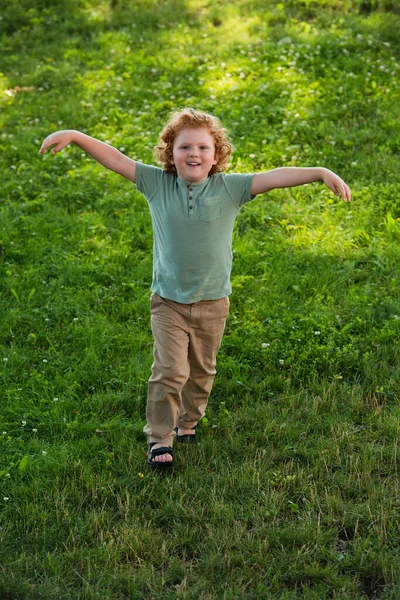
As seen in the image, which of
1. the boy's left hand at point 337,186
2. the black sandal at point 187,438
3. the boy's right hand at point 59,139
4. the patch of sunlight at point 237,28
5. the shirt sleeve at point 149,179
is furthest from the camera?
the patch of sunlight at point 237,28

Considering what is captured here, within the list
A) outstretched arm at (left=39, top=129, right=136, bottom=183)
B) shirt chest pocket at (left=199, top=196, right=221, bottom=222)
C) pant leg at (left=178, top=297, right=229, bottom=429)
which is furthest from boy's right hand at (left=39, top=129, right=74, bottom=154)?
pant leg at (left=178, top=297, right=229, bottom=429)

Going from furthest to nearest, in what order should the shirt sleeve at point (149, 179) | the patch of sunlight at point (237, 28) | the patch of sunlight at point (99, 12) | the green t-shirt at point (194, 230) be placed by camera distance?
the patch of sunlight at point (99, 12)
the patch of sunlight at point (237, 28)
the shirt sleeve at point (149, 179)
the green t-shirt at point (194, 230)

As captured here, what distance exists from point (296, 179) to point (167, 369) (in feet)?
3.80

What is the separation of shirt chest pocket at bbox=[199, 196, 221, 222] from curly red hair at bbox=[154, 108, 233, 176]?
241 mm

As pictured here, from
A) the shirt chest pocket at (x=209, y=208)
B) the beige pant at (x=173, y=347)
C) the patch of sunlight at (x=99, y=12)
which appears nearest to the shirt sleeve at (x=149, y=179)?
the shirt chest pocket at (x=209, y=208)

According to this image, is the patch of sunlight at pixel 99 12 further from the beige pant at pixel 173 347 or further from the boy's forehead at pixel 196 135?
the beige pant at pixel 173 347

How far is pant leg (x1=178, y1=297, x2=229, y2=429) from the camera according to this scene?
424 cm

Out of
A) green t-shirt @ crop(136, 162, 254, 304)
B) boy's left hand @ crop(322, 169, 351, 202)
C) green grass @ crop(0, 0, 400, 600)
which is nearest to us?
green grass @ crop(0, 0, 400, 600)

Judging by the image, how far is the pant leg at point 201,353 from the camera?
424cm

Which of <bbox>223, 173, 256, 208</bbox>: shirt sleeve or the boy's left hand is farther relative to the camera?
<bbox>223, 173, 256, 208</bbox>: shirt sleeve

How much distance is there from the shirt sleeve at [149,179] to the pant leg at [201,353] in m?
0.64

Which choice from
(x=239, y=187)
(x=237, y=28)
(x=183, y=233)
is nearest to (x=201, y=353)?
(x=183, y=233)

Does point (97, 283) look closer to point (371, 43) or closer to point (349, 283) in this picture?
point (349, 283)

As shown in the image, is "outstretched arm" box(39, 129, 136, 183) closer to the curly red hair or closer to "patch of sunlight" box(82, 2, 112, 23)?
the curly red hair
